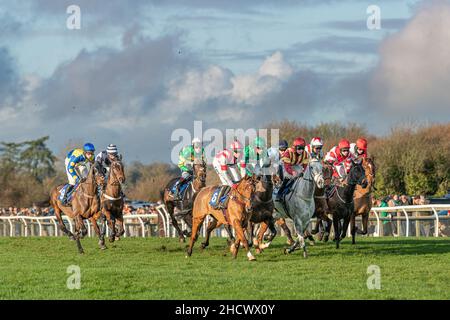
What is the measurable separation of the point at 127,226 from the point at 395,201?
7.13 meters

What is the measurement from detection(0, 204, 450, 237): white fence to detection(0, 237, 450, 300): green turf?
228cm

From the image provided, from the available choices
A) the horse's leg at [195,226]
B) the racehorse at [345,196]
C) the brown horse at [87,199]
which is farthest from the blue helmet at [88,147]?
the racehorse at [345,196]

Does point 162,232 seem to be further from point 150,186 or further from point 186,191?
point 150,186

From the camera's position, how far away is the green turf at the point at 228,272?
36.1 ft

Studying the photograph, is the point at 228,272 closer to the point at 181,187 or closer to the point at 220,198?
the point at 220,198

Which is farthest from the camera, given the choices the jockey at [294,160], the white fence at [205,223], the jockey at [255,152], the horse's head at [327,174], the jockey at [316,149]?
the white fence at [205,223]

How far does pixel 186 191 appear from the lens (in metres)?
19.4

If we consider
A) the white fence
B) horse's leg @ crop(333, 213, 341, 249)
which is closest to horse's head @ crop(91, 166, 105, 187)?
horse's leg @ crop(333, 213, 341, 249)

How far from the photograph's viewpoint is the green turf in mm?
11008

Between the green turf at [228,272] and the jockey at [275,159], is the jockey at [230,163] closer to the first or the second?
the jockey at [275,159]

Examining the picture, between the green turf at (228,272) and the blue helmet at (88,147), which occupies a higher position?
the blue helmet at (88,147)

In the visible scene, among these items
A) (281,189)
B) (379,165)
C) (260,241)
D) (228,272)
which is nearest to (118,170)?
(260,241)

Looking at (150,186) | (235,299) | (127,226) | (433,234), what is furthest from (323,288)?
(150,186)

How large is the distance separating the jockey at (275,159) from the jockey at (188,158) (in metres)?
2.01
